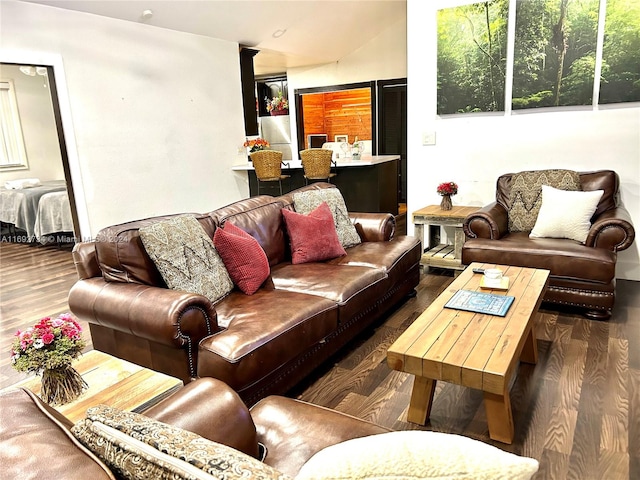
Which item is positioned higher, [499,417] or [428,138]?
[428,138]

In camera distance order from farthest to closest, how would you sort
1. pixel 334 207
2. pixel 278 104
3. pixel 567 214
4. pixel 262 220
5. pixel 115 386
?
1. pixel 278 104
2. pixel 334 207
3. pixel 567 214
4. pixel 262 220
5. pixel 115 386

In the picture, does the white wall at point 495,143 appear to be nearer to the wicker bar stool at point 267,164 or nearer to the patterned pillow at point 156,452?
the wicker bar stool at point 267,164

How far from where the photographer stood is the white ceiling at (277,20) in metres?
4.55

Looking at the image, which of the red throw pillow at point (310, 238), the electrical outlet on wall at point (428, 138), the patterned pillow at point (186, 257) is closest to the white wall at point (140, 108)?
the red throw pillow at point (310, 238)

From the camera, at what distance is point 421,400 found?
2.06 m

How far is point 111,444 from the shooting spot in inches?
Answer: 29.9

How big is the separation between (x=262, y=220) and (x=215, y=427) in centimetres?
199

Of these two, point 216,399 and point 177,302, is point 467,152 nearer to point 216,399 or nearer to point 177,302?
point 177,302

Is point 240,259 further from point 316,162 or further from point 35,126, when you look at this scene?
point 35,126

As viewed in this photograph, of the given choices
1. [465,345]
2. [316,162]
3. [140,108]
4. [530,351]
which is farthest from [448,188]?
[140,108]

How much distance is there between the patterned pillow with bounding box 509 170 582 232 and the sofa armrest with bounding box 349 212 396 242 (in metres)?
1.08

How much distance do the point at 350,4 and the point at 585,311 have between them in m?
4.66

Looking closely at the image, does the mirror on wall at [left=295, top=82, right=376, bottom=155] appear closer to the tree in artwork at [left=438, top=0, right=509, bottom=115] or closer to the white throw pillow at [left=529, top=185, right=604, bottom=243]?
the tree in artwork at [left=438, top=0, right=509, bottom=115]

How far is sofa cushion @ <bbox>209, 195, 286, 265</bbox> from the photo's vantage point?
2.97 m
